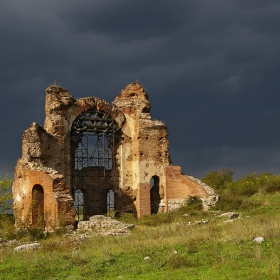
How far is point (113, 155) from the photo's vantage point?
27.8 meters

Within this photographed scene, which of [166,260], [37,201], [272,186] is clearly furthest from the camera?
[272,186]

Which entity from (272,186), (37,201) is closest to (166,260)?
(37,201)

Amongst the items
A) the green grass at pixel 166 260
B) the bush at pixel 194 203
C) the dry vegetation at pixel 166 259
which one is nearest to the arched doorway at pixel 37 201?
the bush at pixel 194 203

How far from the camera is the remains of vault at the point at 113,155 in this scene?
24.6 metres

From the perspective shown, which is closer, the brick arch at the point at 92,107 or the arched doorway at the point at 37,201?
the arched doorway at the point at 37,201

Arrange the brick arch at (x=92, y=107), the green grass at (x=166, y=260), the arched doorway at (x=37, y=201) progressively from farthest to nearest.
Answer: the brick arch at (x=92, y=107) < the arched doorway at (x=37, y=201) < the green grass at (x=166, y=260)

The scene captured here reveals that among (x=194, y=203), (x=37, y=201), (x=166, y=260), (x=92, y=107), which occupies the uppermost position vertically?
(x=92, y=107)

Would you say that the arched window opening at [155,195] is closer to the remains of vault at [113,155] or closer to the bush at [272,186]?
the remains of vault at [113,155]

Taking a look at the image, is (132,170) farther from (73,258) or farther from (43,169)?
(73,258)

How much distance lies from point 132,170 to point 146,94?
516 centimetres

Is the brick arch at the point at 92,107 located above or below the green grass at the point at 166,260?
above

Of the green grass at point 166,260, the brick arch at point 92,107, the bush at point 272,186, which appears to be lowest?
the green grass at point 166,260

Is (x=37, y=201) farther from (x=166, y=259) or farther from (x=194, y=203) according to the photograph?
(x=166, y=259)

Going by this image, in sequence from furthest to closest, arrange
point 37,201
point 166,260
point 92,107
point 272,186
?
point 272,186 < point 92,107 < point 37,201 < point 166,260
